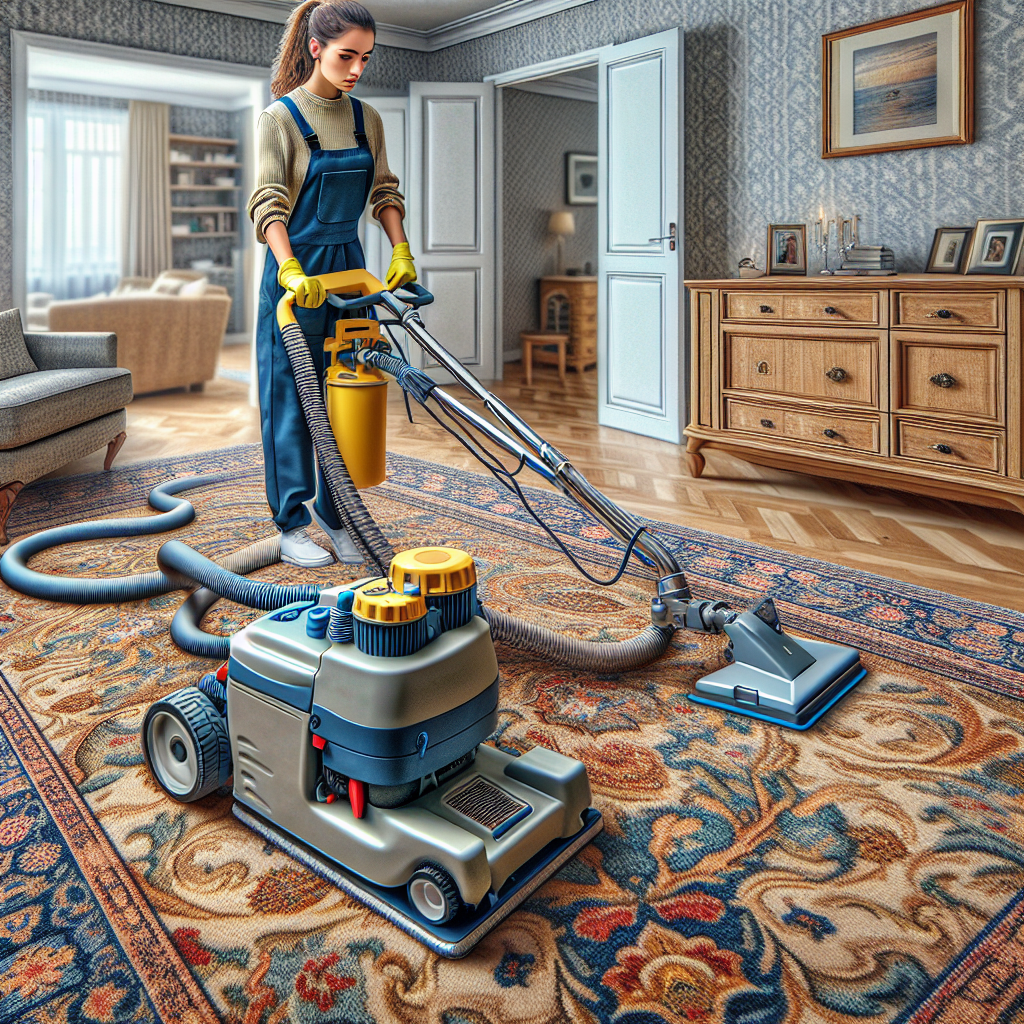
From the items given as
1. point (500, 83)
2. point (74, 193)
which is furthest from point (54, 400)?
point (74, 193)

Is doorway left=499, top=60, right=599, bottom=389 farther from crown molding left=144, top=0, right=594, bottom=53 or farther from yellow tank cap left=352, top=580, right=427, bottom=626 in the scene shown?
yellow tank cap left=352, top=580, right=427, bottom=626

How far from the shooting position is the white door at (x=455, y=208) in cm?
632

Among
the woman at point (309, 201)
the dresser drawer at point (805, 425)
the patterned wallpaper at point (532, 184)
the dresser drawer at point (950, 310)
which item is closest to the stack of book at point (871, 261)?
the dresser drawer at point (950, 310)

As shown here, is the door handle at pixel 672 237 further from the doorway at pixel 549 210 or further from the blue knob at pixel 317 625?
the blue knob at pixel 317 625

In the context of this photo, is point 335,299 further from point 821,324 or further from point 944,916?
point 821,324

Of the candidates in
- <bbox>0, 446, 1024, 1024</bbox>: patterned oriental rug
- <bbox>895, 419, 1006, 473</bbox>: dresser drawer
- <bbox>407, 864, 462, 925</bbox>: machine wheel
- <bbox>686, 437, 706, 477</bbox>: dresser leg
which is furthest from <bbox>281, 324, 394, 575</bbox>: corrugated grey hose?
<bbox>686, 437, 706, 477</bbox>: dresser leg

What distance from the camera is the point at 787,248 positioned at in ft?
13.2

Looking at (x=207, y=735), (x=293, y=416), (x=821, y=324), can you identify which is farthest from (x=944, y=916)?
(x=821, y=324)

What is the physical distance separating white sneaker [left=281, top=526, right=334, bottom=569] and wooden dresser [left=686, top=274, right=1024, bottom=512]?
1898 mm

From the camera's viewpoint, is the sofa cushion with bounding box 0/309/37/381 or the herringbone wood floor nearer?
the herringbone wood floor

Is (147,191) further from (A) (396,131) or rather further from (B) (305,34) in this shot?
(B) (305,34)

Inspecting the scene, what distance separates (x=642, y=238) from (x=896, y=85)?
1.42 m

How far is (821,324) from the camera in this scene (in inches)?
138

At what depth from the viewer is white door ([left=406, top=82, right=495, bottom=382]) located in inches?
249
